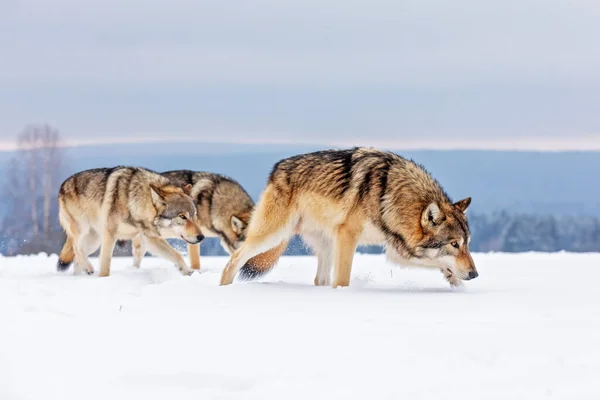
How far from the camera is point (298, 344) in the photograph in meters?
5.07

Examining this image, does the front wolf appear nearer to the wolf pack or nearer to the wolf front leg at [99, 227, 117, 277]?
the wolf pack

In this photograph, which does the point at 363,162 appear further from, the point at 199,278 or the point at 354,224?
the point at 199,278

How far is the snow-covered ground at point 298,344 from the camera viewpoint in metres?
4.32

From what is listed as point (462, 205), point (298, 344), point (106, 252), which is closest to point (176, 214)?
point (106, 252)

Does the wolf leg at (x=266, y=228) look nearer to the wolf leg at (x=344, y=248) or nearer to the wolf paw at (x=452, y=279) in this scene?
the wolf leg at (x=344, y=248)

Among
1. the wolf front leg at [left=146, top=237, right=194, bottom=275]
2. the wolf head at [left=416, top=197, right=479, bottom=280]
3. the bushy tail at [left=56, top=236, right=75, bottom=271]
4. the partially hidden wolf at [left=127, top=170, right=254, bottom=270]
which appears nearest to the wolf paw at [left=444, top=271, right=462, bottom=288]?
the wolf head at [left=416, top=197, right=479, bottom=280]

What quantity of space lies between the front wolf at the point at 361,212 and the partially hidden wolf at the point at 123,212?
7.30 ft

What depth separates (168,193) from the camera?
1048cm

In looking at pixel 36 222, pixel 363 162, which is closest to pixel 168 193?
pixel 363 162

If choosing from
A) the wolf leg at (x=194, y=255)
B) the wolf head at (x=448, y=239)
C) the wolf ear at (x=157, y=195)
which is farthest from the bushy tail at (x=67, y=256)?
the wolf head at (x=448, y=239)

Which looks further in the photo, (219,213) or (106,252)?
(219,213)

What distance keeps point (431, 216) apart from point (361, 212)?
2.27 ft

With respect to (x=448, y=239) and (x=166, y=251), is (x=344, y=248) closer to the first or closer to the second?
(x=448, y=239)

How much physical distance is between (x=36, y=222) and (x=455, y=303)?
19.2m
